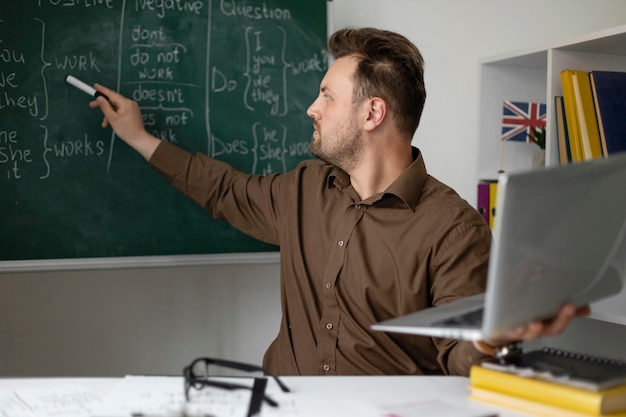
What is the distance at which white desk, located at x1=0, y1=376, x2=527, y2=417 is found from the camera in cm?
139

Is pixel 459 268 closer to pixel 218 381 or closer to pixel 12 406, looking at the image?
pixel 218 381

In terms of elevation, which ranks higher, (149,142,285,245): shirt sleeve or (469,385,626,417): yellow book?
(149,142,285,245): shirt sleeve

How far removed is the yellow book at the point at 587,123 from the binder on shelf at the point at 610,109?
17 millimetres

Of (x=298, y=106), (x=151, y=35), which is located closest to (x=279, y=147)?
(x=298, y=106)

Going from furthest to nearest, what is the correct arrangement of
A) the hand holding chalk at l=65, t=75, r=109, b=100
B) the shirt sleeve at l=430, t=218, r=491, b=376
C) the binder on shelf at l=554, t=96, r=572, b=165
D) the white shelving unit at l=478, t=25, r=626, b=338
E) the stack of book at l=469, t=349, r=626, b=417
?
1. the white shelving unit at l=478, t=25, r=626, b=338
2. the binder on shelf at l=554, t=96, r=572, b=165
3. the hand holding chalk at l=65, t=75, r=109, b=100
4. the shirt sleeve at l=430, t=218, r=491, b=376
5. the stack of book at l=469, t=349, r=626, b=417

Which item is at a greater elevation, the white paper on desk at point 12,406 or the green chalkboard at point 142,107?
the green chalkboard at point 142,107

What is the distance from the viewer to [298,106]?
105 inches

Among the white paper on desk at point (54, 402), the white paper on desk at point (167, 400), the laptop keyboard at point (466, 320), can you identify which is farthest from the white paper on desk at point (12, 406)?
the laptop keyboard at point (466, 320)

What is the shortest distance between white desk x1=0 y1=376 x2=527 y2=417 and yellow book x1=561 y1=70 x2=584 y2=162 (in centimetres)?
125

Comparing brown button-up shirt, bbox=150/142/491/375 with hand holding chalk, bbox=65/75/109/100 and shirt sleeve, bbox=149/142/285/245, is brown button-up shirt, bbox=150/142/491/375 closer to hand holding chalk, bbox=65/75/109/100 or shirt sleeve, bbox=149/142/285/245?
shirt sleeve, bbox=149/142/285/245

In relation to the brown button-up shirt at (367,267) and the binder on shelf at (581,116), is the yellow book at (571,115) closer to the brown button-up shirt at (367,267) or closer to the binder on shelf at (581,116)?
the binder on shelf at (581,116)

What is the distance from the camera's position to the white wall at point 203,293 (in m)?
2.62

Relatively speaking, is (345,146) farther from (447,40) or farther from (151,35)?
(447,40)

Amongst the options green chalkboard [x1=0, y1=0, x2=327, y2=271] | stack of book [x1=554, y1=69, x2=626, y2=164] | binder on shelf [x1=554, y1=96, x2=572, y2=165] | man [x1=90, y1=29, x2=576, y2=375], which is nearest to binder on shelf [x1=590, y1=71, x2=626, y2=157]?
stack of book [x1=554, y1=69, x2=626, y2=164]
